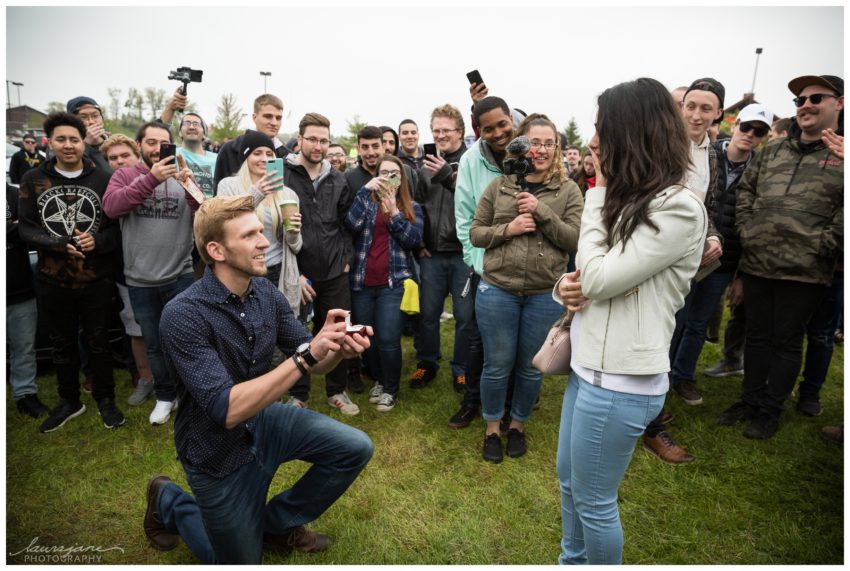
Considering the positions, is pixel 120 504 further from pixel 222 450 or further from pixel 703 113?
pixel 703 113

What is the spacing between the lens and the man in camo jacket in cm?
336

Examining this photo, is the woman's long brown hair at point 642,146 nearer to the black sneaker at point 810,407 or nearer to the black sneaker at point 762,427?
the black sneaker at point 762,427

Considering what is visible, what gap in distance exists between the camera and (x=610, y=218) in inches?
72.4

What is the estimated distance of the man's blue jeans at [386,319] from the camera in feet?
14.2

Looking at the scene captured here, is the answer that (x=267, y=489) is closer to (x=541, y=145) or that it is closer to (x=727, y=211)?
(x=541, y=145)

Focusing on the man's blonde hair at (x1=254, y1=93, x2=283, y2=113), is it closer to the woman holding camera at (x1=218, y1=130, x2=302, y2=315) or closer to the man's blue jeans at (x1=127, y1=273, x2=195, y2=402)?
the woman holding camera at (x1=218, y1=130, x2=302, y2=315)

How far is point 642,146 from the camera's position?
5.78 ft

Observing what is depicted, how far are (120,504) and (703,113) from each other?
4.35 m

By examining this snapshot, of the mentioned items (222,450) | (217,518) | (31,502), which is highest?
(222,450)

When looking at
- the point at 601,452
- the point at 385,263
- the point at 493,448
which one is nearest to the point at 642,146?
the point at 601,452

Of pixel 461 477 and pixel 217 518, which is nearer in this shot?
pixel 217 518

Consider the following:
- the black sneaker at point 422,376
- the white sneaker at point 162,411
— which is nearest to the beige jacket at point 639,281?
the black sneaker at point 422,376

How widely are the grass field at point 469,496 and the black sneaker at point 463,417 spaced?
8 centimetres

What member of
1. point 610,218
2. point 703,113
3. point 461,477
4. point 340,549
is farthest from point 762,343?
point 340,549
